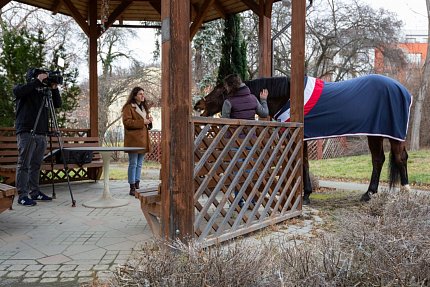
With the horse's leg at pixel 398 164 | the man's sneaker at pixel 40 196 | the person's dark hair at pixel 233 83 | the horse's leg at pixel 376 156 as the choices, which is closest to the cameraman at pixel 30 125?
the man's sneaker at pixel 40 196

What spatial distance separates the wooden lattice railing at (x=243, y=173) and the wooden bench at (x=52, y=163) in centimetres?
268

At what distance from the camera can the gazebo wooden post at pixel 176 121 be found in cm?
258

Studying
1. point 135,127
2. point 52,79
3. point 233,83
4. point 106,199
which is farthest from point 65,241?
point 233,83

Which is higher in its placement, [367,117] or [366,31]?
[366,31]

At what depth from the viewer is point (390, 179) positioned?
5266 millimetres

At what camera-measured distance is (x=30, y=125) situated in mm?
4398

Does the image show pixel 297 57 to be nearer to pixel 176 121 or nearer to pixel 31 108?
pixel 176 121

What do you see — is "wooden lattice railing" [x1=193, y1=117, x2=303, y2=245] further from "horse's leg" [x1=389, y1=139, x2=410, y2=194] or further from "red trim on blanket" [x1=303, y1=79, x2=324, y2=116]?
"horse's leg" [x1=389, y1=139, x2=410, y2=194]

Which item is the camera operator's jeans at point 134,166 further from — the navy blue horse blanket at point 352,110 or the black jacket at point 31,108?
the navy blue horse blanket at point 352,110

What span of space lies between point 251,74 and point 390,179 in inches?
457

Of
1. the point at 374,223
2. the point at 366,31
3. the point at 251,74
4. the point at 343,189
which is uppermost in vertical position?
the point at 366,31

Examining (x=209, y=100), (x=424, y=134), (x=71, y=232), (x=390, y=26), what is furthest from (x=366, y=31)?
(x=71, y=232)

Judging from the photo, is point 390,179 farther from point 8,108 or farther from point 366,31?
point 366,31

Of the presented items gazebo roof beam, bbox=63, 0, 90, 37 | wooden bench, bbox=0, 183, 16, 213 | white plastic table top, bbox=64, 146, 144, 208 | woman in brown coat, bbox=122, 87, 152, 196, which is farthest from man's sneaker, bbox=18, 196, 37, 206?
gazebo roof beam, bbox=63, 0, 90, 37
